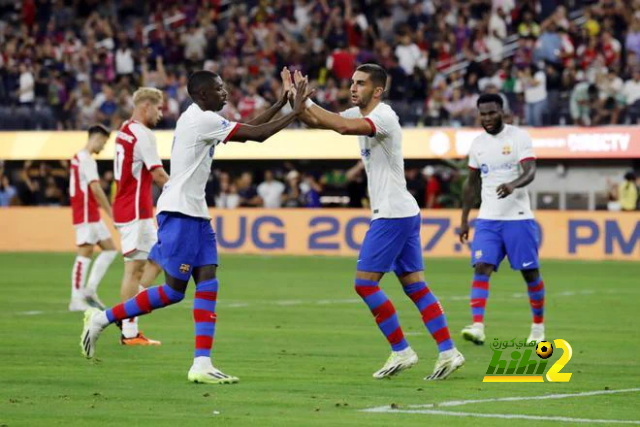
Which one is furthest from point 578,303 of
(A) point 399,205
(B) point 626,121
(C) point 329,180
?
(C) point 329,180

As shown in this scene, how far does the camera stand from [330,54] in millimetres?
35719

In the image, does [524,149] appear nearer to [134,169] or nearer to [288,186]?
[134,169]

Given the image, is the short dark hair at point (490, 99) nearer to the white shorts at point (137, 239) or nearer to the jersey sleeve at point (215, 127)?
the white shorts at point (137, 239)

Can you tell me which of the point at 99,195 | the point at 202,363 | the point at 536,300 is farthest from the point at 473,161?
the point at 99,195

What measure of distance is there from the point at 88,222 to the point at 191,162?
7597mm

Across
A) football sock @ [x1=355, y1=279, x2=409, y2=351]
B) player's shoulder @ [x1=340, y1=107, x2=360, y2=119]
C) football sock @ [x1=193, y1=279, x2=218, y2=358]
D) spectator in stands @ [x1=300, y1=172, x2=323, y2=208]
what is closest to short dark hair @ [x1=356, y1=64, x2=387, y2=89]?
player's shoulder @ [x1=340, y1=107, x2=360, y2=119]

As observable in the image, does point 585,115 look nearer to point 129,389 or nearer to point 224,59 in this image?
point 224,59

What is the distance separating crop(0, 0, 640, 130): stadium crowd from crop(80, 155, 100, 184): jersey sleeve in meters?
16.2

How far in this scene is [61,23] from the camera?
4034 cm

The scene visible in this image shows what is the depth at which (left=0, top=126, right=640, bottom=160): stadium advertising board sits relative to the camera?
3173cm

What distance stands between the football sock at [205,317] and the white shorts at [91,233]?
24.5 feet

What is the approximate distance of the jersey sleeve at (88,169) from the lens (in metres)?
17.6

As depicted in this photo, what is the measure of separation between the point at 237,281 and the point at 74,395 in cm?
1322

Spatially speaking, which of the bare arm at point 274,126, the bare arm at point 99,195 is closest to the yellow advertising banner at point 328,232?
the bare arm at point 99,195
